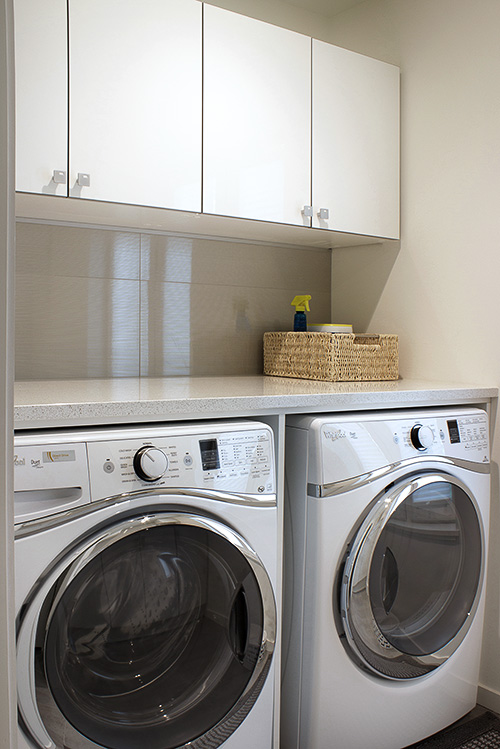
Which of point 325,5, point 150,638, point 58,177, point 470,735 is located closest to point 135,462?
point 150,638

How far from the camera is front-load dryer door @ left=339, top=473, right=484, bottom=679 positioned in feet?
5.44

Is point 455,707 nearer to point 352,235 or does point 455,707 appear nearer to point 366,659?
point 366,659

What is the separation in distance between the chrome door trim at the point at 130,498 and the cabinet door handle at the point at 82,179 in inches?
33.6

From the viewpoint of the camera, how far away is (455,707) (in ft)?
6.41

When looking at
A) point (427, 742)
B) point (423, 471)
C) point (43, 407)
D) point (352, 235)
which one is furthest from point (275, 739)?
point (352, 235)

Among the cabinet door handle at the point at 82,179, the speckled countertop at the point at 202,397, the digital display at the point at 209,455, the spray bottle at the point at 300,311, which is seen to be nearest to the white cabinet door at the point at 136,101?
the cabinet door handle at the point at 82,179

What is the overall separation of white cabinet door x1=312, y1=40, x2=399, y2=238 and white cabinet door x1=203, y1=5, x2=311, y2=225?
0.21 ft

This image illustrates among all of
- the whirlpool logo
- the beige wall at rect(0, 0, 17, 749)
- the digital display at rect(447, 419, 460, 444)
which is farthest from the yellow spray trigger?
the beige wall at rect(0, 0, 17, 749)

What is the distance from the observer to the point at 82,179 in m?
1.71

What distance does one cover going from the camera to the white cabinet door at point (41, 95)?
5.29 ft

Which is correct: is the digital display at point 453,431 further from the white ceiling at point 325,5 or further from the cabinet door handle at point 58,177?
the white ceiling at point 325,5

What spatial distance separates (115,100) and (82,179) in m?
0.24

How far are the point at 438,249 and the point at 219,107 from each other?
89cm

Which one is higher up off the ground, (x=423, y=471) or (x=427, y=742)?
(x=423, y=471)
